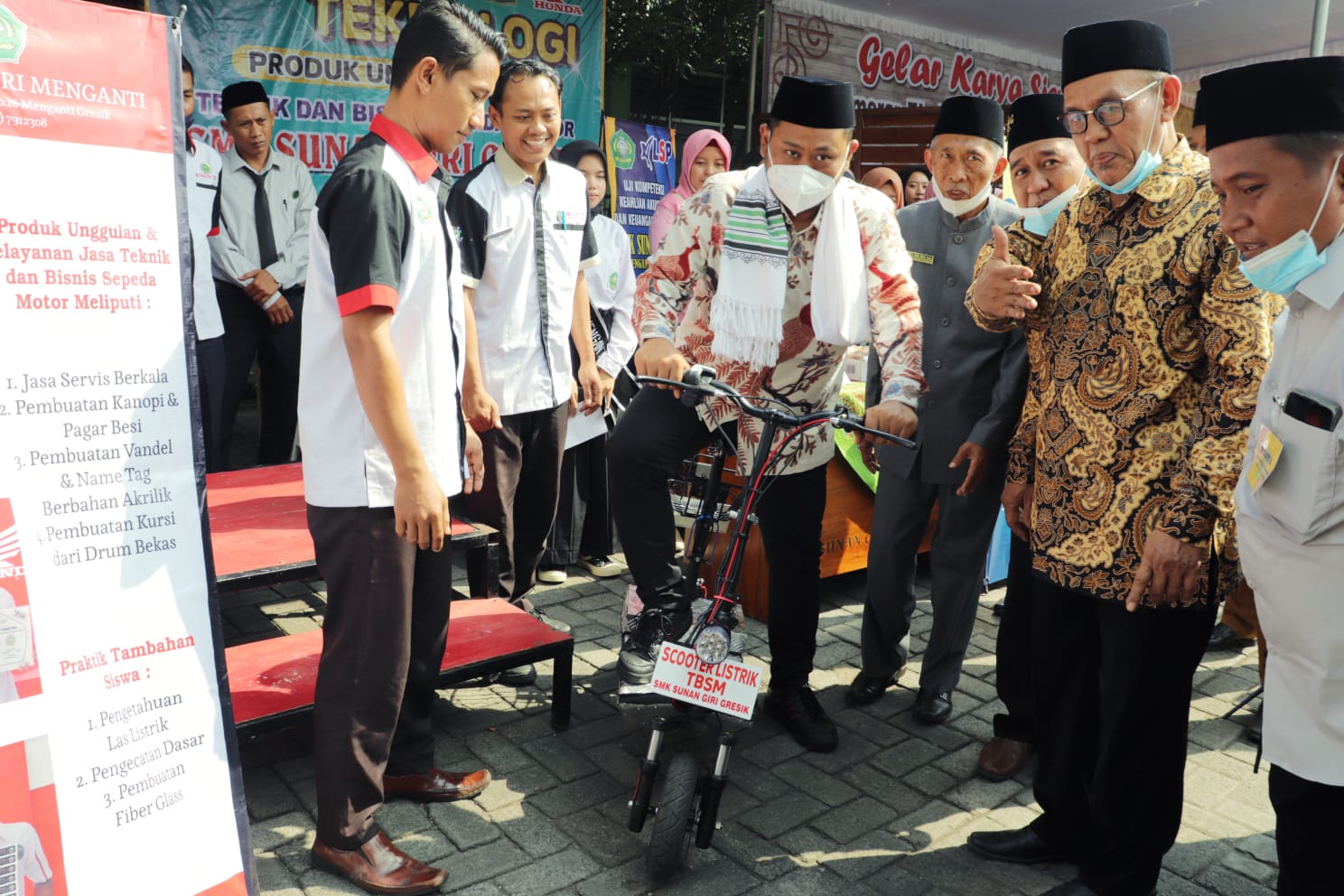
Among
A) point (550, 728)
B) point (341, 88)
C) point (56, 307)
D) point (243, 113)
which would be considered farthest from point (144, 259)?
point (341, 88)

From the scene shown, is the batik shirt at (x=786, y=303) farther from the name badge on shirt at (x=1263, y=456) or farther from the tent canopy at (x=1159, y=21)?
the tent canopy at (x=1159, y=21)

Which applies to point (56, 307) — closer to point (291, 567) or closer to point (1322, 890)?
point (291, 567)

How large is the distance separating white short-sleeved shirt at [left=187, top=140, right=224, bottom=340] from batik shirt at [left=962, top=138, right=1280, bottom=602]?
4.27 m

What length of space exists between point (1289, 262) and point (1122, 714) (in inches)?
49.3

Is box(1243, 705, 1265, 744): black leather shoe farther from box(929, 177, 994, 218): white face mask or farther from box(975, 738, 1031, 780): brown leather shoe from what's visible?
box(929, 177, 994, 218): white face mask

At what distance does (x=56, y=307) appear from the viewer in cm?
200

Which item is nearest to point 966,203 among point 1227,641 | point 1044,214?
point 1044,214

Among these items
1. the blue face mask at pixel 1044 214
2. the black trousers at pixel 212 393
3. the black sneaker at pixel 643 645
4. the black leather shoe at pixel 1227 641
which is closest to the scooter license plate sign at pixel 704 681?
the black sneaker at pixel 643 645

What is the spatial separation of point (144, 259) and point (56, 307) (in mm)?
216

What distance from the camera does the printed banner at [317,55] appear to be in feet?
20.7

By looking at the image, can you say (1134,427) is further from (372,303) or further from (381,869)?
(381,869)

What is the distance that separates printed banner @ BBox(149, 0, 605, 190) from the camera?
6.31 m

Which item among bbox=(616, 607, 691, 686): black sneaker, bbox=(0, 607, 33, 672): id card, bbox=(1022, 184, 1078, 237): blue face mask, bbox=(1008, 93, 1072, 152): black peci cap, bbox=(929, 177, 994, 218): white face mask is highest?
bbox=(1008, 93, 1072, 152): black peci cap

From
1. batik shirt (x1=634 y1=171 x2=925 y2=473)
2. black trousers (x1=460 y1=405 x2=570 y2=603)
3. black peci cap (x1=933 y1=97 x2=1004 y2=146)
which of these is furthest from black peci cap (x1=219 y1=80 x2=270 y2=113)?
black peci cap (x1=933 y1=97 x2=1004 y2=146)
